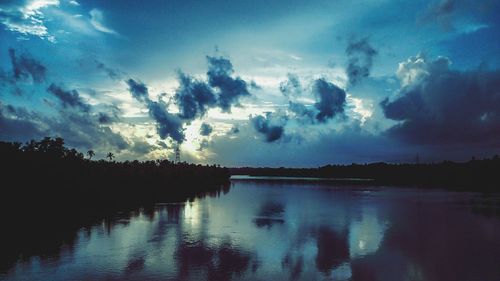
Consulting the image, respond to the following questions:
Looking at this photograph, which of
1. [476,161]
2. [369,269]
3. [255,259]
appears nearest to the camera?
[369,269]

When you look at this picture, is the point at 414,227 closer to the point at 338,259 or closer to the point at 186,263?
the point at 338,259

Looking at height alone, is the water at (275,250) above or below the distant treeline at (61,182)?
below

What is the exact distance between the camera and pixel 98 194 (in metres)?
70.8

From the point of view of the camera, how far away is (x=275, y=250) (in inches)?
1243

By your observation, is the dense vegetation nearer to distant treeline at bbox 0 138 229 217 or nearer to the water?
distant treeline at bbox 0 138 229 217

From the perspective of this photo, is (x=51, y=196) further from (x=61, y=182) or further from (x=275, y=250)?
(x=275, y=250)

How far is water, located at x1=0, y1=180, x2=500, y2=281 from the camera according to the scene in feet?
80.8

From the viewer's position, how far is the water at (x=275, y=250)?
24.6 metres

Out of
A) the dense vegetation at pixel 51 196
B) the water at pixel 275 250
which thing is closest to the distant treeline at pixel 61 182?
the dense vegetation at pixel 51 196

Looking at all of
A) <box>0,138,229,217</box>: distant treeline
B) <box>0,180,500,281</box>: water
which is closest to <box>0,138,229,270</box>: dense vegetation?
<box>0,138,229,217</box>: distant treeline

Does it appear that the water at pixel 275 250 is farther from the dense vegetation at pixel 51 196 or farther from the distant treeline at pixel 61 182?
the distant treeline at pixel 61 182

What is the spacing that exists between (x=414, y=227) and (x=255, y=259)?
2310cm

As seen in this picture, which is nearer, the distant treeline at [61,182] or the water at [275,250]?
the water at [275,250]

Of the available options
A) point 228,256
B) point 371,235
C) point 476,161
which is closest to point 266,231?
point 371,235
